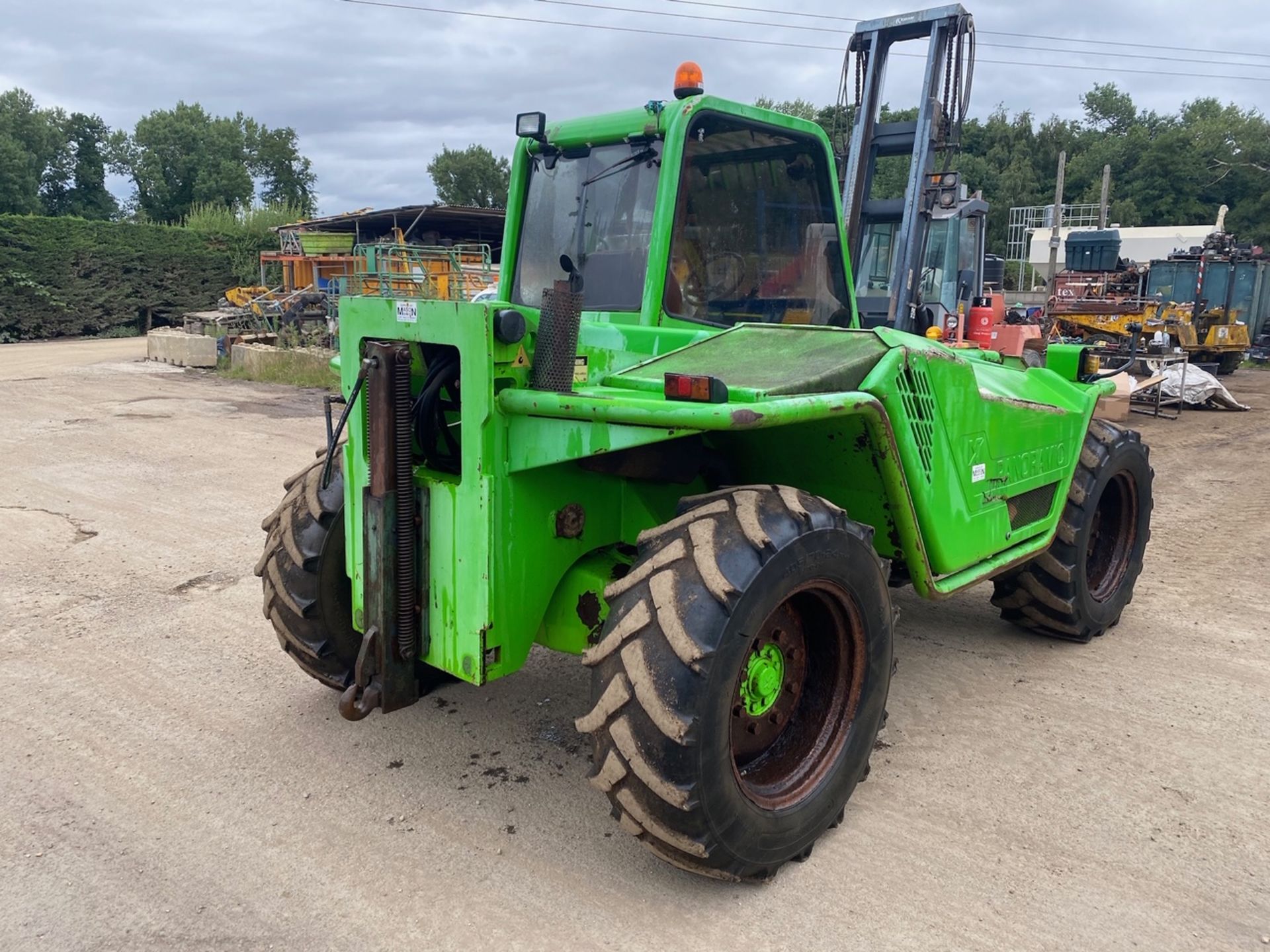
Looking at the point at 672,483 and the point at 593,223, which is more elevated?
the point at 593,223

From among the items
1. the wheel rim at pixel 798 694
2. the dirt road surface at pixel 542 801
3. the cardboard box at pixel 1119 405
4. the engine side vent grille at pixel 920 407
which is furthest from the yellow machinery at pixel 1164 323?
the wheel rim at pixel 798 694

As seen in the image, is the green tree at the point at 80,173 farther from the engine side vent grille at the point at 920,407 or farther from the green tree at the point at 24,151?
the engine side vent grille at the point at 920,407

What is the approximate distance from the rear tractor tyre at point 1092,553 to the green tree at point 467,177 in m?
60.2

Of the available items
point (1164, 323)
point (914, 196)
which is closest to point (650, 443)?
point (914, 196)

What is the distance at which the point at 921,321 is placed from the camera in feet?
15.9

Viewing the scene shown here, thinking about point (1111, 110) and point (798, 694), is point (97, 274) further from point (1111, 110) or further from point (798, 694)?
point (1111, 110)

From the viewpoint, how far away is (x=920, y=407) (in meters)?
3.22

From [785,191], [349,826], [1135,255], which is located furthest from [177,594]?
[1135,255]

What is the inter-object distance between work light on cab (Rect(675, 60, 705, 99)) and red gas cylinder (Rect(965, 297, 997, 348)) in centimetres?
778

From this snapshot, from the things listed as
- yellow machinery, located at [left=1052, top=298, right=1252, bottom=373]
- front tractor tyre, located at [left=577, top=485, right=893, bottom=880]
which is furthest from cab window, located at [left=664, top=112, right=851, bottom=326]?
yellow machinery, located at [left=1052, top=298, right=1252, bottom=373]

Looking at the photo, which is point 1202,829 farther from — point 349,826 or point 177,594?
point 177,594

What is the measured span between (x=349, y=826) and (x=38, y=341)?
26407 mm

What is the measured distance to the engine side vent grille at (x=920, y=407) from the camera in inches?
123

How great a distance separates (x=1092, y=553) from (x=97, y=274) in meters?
28.0
